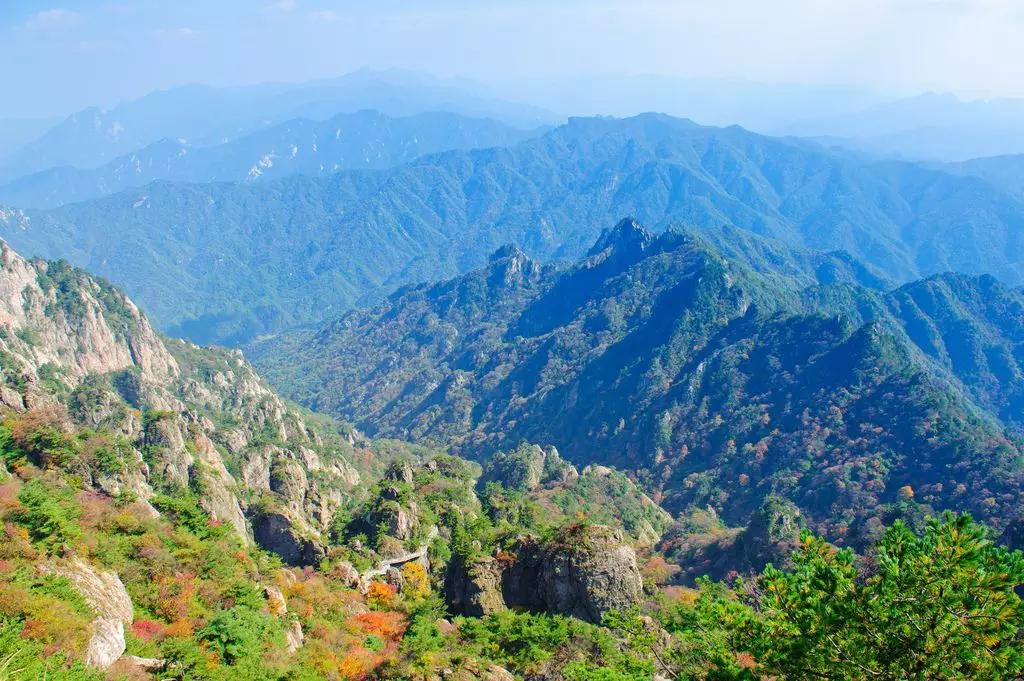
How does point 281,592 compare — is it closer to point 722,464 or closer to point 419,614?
point 419,614

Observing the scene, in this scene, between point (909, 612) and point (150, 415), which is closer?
point (909, 612)

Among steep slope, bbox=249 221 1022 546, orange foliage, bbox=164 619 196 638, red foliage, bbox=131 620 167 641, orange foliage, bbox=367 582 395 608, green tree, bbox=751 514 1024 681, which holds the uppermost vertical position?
green tree, bbox=751 514 1024 681

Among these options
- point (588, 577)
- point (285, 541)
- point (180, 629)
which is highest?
point (180, 629)

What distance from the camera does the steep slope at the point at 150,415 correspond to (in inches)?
2325

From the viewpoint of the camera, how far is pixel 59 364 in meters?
124

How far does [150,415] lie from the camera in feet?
259

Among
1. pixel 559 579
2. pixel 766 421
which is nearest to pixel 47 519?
pixel 559 579

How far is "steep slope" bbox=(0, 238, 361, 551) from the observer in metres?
59.1

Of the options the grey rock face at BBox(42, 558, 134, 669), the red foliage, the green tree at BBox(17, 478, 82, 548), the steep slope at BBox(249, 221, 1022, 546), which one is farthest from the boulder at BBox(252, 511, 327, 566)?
the steep slope at BBox(249, 221, 1022, 546)

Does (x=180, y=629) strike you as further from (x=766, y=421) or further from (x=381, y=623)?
(x=766, y=421)

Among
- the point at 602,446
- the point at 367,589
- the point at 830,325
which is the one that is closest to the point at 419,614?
the point at 367,589

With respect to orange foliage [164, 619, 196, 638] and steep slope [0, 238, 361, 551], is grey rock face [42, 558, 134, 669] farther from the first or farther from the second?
steep slope [0, 238, 361, 551]

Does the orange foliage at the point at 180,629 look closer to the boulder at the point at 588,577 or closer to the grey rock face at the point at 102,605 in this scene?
the grey rock face at the point at 102,605

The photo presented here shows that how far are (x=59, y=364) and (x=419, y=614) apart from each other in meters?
111
